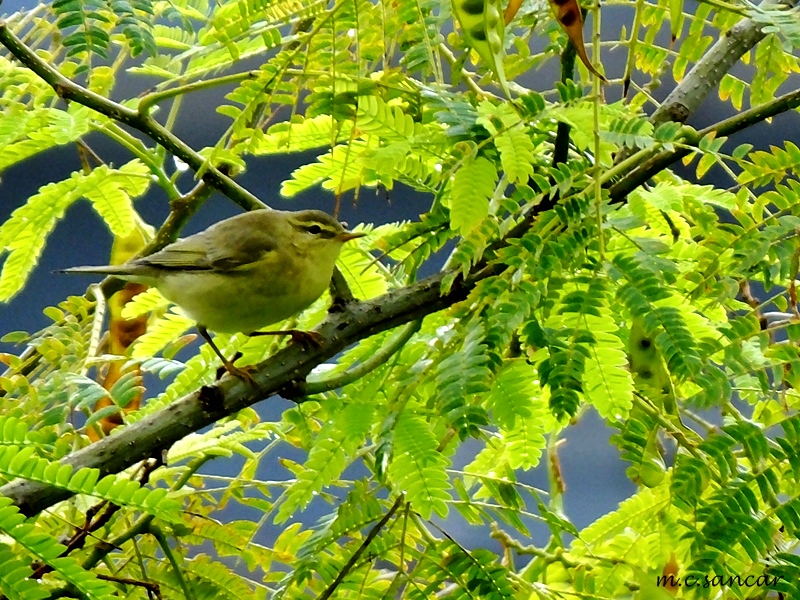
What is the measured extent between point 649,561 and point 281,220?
0.79 metres

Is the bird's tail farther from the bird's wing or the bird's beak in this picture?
the bird's beak

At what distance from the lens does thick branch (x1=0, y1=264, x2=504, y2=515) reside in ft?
2.38

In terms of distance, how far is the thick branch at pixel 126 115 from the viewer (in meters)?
0.77

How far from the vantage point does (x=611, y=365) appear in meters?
0.67

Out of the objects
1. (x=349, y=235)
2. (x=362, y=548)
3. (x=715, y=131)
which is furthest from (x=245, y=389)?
(x=715, y=131)

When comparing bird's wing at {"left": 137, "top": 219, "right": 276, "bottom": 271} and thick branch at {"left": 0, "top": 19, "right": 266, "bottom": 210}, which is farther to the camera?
bird's wing at {"left": 137, "top": 219, "right": 276, "bottom": 271}

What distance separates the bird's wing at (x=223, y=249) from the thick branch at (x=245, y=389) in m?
0.50

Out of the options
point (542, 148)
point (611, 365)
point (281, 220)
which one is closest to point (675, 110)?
point (542, 148)

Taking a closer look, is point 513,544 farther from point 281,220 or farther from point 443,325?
point 281,220

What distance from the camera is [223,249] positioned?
52.8 inches

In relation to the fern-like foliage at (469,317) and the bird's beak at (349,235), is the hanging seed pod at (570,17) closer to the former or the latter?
the fern-like foliage at (469,317)

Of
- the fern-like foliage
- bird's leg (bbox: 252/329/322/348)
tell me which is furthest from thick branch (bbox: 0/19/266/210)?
bird's leg (bbox: 252/329/322/348)

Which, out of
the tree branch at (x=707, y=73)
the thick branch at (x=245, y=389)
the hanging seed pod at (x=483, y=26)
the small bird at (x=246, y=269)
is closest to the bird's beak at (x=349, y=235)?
the small bird at (x=246, y=269)

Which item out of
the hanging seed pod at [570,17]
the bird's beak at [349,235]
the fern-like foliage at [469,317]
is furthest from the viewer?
the bird's beak at [349,235]
